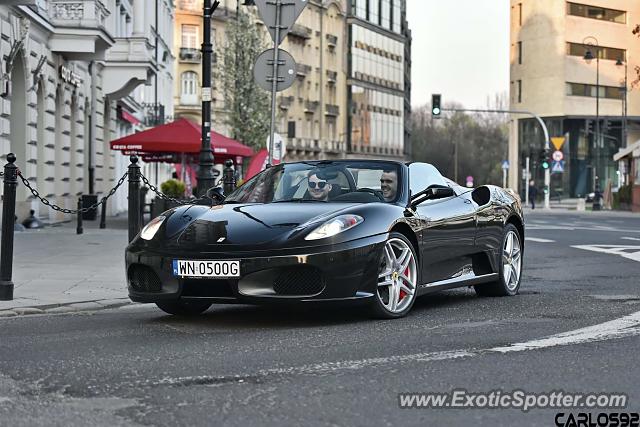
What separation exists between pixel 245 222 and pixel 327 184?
3.72ft

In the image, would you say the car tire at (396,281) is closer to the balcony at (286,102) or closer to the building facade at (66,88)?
the building facade at (66,88)

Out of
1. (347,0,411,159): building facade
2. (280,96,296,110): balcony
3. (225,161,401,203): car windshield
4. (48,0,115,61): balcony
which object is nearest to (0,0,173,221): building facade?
(48,0,115,61): balcony

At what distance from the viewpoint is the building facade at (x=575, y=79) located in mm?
97562

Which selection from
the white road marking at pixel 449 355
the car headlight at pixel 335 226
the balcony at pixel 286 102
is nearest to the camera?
the white road marking at pixel 449 355

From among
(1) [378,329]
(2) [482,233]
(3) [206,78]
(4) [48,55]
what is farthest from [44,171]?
(1) [378,329]

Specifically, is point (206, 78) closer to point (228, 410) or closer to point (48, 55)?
point (48, 55)

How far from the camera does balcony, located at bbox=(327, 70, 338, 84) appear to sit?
109938mm

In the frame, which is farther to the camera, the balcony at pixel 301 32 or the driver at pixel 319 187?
the balcony at pixel 301 32

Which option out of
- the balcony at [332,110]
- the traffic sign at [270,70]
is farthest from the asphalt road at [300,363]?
the balcony at [332,110]

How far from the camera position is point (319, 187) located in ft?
32.2

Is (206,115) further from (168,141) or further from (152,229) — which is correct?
(152,229)

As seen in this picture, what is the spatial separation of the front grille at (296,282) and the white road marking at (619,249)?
30.0 ft

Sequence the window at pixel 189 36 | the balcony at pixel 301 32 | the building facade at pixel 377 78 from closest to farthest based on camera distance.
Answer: the window at pixel 189 36
the balcony at pixel 301 32
the building facade at pixel 377 78

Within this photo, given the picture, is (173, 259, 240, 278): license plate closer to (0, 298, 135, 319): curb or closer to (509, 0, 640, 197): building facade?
(0, 298, 135, 319): curb
